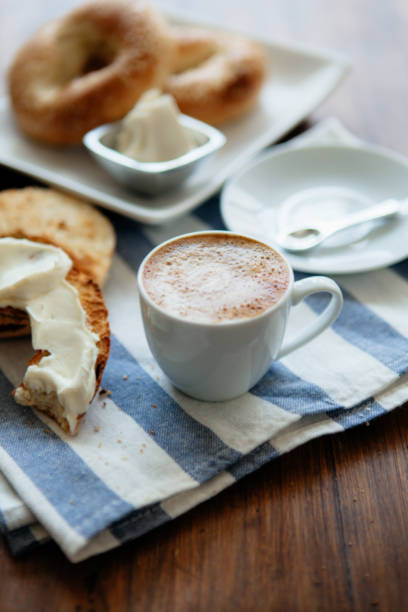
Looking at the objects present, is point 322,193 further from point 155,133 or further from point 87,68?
point 87,68

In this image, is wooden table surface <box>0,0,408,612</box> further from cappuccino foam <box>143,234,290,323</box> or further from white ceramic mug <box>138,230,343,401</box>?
cappuccino foam <box>143,234,290,323</box>

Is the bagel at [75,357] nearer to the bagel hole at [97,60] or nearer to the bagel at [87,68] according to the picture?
the bagel at [87,68]

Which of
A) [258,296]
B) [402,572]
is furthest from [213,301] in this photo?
[402,572]

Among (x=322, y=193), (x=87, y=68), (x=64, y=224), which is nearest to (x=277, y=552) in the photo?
(x=64, y=224)

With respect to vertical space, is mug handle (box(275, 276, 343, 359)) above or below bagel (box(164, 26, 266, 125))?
below

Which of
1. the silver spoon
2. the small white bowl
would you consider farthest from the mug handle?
the small white bowl
